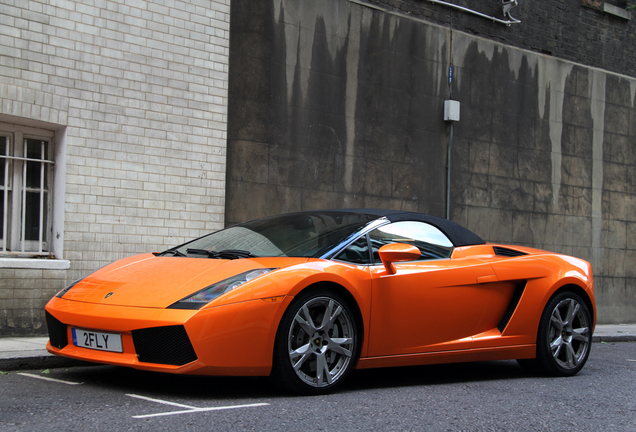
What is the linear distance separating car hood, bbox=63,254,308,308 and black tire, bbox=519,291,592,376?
2.45 metres

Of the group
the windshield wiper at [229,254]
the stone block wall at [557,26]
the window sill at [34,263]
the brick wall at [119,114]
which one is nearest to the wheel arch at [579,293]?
the windshield wiper at [229,254]

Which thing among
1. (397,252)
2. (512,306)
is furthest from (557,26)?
(397,252)

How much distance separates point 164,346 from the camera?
13.7 ft

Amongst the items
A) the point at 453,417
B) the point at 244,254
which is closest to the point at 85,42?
the point at 244,254

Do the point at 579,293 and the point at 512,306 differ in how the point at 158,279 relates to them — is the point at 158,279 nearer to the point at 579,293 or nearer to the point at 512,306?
the point at 512,306

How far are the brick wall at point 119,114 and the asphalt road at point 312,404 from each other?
3034mm

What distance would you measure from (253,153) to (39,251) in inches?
122

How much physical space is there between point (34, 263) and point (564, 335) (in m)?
5.60

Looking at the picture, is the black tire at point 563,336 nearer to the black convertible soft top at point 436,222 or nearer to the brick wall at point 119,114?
the black convertible soft top at point 436,222

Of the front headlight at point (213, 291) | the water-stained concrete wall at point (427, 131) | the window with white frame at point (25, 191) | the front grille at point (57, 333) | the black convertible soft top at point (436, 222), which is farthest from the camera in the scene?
the water-stained concrete wall at point (427, 131)

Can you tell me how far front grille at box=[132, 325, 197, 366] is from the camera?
413 cm

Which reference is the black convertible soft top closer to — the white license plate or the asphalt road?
the asphalt road

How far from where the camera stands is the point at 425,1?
39.3ft

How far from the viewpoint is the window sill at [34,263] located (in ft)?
25.2
